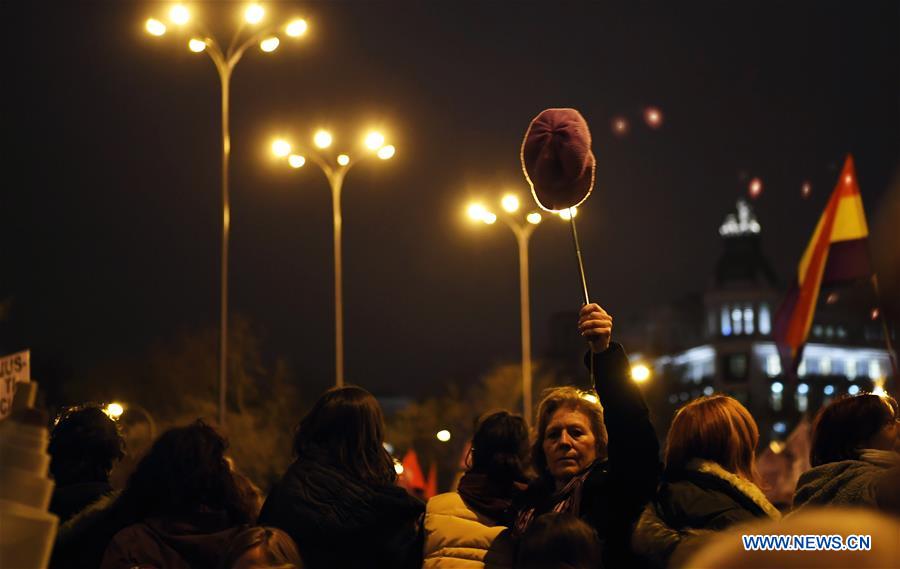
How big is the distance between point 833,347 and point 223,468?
467ft

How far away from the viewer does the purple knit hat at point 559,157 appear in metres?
5.41

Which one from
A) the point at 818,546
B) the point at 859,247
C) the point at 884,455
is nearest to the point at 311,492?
the point at 884,455

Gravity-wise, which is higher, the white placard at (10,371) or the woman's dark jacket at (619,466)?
the white placard at (10,371)

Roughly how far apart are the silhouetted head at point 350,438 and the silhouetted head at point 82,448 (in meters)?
0.83

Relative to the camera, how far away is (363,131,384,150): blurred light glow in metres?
24.1

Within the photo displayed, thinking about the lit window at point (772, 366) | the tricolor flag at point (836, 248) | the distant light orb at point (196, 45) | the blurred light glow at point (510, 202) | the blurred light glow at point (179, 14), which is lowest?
the tricolor flag at point (836, 248)

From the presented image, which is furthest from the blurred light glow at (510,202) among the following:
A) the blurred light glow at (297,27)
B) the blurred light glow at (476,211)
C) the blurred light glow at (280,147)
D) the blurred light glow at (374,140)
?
the blurred light glow at (297,27)

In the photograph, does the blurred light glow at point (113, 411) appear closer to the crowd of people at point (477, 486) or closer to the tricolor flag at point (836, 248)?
the crowd of people at point (477, 486)

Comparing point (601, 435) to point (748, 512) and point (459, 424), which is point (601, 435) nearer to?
point (748, 512)

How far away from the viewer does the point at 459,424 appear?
60688mm

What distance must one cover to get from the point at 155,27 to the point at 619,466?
1583 centimetres

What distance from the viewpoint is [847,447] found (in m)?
5.33

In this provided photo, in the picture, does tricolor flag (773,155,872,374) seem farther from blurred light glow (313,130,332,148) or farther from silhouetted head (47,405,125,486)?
silhouetted head (47,405,125,486)

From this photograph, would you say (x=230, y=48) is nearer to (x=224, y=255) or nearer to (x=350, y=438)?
(x=224, y=255)
